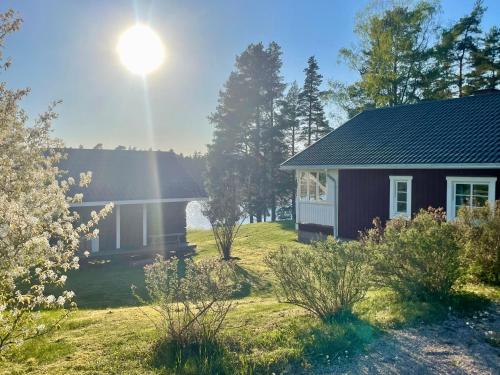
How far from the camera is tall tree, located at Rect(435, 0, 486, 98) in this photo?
28061 mm

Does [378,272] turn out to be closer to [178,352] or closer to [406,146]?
[178,352]

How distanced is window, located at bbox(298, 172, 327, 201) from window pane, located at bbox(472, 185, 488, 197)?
589 cm

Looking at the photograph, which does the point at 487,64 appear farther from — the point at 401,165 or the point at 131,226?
the point at 131,226

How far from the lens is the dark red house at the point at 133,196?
16656mm

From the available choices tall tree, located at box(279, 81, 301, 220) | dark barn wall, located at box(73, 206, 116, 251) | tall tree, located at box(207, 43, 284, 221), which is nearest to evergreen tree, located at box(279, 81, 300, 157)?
tall tree, located at box(279, 81, 301, 220)

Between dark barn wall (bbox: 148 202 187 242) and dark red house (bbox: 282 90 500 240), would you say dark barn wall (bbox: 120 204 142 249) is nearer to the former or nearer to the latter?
dark barn wall (bbox: 148 202 187 242)

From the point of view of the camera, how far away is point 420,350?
4.75 metres

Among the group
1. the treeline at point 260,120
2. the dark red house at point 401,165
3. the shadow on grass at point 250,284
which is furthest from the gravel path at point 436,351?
the treeline at point 260,120

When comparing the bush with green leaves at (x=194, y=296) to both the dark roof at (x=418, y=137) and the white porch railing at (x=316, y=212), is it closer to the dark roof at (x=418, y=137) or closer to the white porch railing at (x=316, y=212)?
the dark roof at (x=418, y=137)

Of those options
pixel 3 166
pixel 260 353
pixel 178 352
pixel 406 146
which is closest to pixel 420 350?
pixel 260 353

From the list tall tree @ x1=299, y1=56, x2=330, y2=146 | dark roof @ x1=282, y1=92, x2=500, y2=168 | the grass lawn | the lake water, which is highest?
tall tree @ x1=299, y1=56, x2=330, y2=146

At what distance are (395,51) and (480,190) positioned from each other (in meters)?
15.7

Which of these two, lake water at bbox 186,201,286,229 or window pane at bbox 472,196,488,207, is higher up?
window pane at bbox 472,196,488,207

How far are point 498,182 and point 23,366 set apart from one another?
1159 cm
